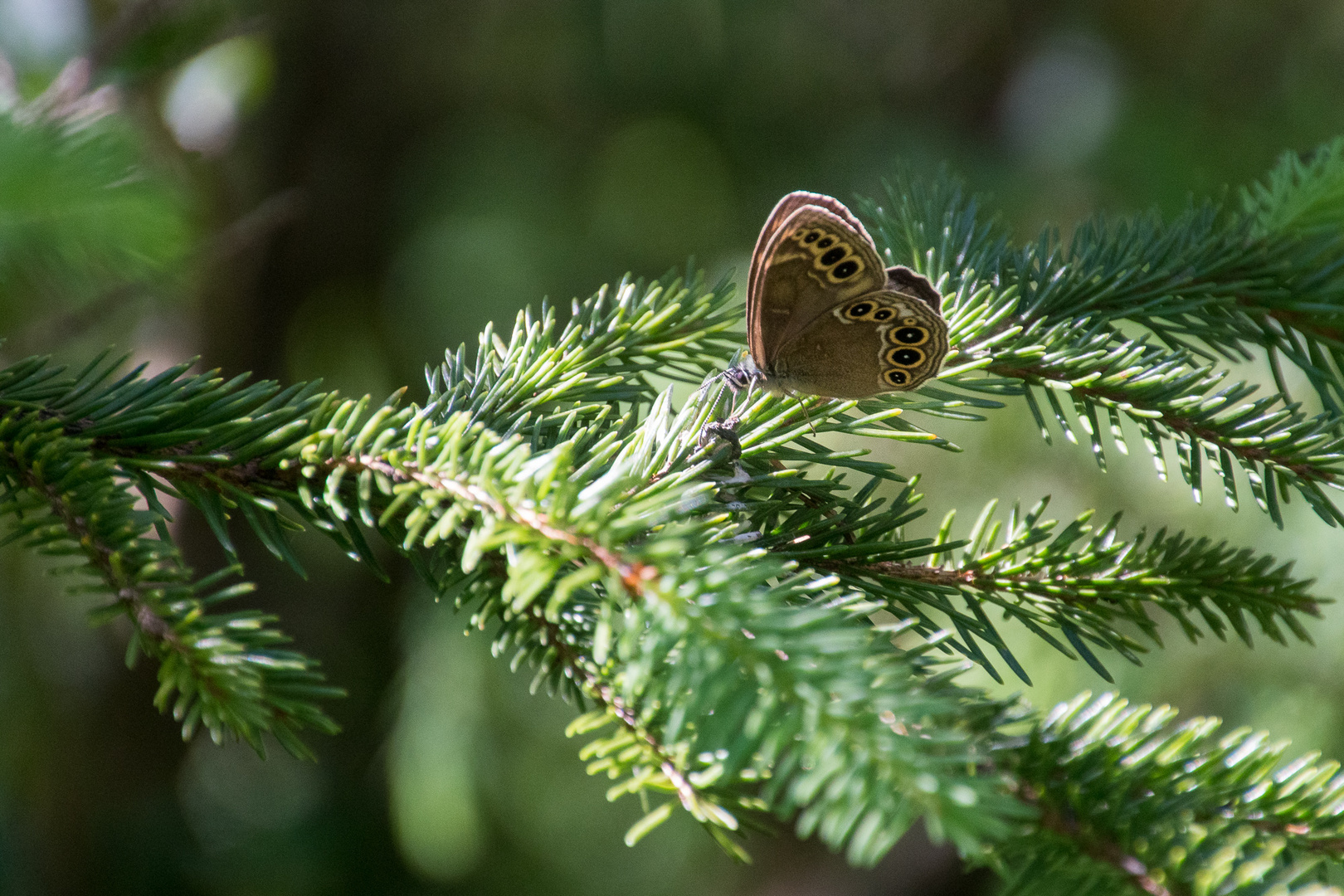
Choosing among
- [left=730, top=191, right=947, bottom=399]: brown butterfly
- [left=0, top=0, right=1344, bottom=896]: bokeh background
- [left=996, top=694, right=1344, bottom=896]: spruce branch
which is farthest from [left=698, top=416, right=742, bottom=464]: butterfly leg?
[left=0, top=0, right=1344, bottom=896]: bokeh background

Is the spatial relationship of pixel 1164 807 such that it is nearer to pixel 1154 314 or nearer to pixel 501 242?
pixel 1154 314

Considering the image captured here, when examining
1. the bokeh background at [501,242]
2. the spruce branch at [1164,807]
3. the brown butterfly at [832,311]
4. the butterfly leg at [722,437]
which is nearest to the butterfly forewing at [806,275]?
the brown butterfly at [832,311]

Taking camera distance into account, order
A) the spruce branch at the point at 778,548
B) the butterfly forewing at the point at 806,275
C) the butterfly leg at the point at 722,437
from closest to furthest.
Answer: the spruce branch at the point at 778,548, the butterfly leg at the point at 722,437, the butterfly forewing at the point at 806,275

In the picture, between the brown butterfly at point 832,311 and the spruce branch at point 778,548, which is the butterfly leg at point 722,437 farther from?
the brown butterfly at point 832,311

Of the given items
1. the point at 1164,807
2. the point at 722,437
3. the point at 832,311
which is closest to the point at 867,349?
the point at 832,311

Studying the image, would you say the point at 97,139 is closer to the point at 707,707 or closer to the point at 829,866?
the point at 707,707

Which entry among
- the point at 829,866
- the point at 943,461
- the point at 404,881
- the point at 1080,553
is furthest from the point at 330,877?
the point at 1080,553
